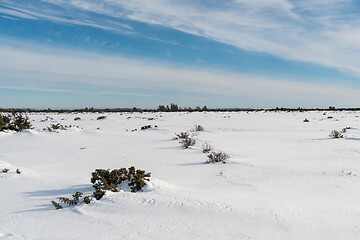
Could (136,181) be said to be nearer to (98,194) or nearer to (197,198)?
(98,194)

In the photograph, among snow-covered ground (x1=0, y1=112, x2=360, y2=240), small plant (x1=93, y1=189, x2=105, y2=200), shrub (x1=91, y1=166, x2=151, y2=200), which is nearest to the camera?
snow-covered ground (x1=0, y1=112, x2=360, y2=240)

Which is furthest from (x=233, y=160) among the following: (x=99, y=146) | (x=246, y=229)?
(x=99, y=146)

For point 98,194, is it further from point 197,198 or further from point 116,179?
point 197,198

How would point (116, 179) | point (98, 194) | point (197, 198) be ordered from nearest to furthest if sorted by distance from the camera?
point (197, 198), point (98, 194), point (116, 179)

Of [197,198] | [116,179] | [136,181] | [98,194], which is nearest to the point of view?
[197,198]

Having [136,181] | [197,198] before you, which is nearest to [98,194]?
[136,181]

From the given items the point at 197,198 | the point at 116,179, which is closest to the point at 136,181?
the point at 116,179

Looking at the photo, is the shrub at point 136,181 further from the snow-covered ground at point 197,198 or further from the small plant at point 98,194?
the small plant at point 98,194

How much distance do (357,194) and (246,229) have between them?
7.83 ft

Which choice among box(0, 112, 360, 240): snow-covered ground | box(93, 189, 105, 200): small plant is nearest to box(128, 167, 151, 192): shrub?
box(0, 112, 360, 240): snow-covered ground

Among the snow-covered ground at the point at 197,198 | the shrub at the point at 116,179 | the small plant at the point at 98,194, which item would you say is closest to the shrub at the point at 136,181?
the shrub at the point at 116,179

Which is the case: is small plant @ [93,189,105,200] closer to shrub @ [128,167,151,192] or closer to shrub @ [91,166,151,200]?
shrub @ [91,166,151,200]

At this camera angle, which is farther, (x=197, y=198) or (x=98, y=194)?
(x=98, y=194)

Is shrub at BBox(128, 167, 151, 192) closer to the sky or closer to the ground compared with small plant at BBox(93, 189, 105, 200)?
closer to the sky
